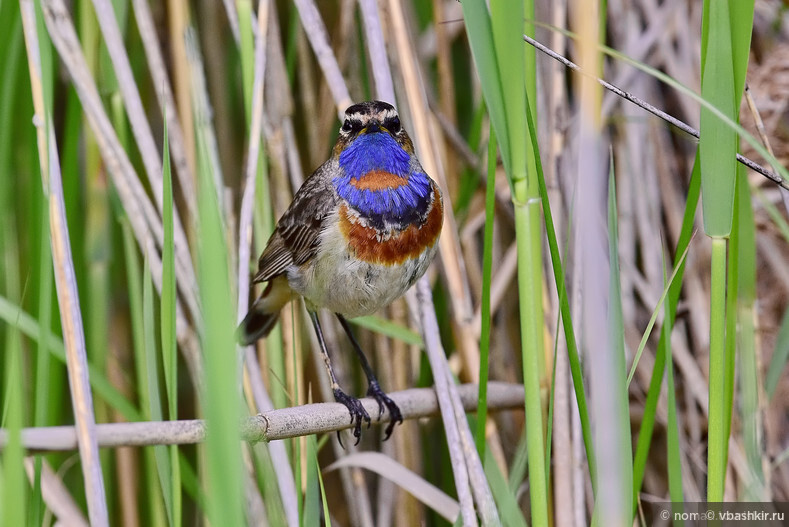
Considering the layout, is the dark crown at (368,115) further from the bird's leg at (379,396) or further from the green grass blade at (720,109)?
the green grass blade at (720,109)

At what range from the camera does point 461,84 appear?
3338 millimetres

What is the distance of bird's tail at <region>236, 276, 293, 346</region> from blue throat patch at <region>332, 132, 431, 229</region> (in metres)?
0.48

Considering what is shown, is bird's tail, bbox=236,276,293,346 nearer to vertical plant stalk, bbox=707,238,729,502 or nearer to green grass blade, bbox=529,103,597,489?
green grass blade, bbox=529,103,597,489

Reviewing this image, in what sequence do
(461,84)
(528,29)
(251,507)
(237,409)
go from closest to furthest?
(237,409) → (528,29) → (251,507) → (461,84)

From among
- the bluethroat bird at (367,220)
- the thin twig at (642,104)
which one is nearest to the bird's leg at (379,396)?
the bluethroat bird at (367,220)

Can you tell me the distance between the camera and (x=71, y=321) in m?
1.67

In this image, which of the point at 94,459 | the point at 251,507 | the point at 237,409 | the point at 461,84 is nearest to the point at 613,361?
the point at 237,409

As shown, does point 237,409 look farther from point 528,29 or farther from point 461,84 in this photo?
point 461,84

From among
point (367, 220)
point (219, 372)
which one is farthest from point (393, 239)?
point (219, 372)

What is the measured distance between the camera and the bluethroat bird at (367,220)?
2365 mm

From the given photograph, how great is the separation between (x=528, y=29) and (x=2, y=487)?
130cm

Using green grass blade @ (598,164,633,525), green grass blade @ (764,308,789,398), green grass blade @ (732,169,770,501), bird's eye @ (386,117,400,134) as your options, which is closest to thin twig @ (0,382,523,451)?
green grass blade @ (598,164,633,525)

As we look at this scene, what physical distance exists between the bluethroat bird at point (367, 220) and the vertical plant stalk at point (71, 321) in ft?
2.20

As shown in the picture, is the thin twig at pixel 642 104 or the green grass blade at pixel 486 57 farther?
the thin twig at pixel 642 104
